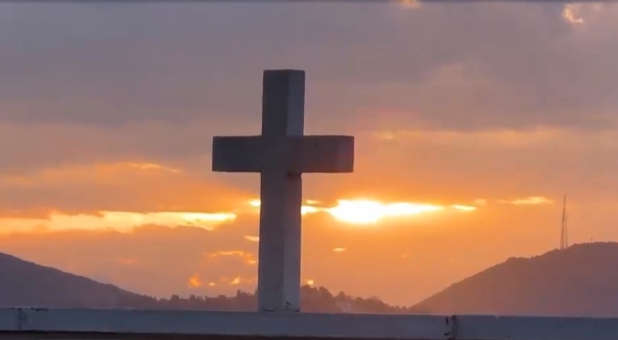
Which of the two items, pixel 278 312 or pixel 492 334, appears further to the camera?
pixel 278 312

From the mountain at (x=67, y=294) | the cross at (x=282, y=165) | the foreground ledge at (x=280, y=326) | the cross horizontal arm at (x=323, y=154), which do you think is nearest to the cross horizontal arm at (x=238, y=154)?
the cross at (x=282, y=165)

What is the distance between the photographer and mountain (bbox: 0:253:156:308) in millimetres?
21109

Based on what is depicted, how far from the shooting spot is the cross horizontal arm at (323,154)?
9.80 m

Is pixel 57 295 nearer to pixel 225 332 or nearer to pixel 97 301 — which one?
pixel 97 301

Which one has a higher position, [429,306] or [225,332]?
[429,306]

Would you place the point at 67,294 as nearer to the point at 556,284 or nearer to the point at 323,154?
the point at 556,284

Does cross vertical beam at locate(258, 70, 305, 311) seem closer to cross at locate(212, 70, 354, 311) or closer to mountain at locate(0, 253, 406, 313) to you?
cross at locate(212, 70, 354, 311)

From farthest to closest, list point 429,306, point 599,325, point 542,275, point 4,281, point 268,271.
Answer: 1. point 542,275
2. point 4,281
3. point 429,306
4. point 268,271
5. point 599,325

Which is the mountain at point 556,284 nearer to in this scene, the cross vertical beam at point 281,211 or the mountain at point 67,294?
→ the mountain at point 67,294

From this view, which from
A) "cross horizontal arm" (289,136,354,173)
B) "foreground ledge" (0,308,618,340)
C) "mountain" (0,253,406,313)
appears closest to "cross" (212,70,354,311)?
"cross horizontal arm" (289,136,354,173)

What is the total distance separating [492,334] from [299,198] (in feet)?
7.20

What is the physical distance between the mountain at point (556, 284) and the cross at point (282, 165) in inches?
420

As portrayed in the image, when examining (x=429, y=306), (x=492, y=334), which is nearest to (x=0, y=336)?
(x=492, y=334)

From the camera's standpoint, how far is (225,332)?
29.9 feet
